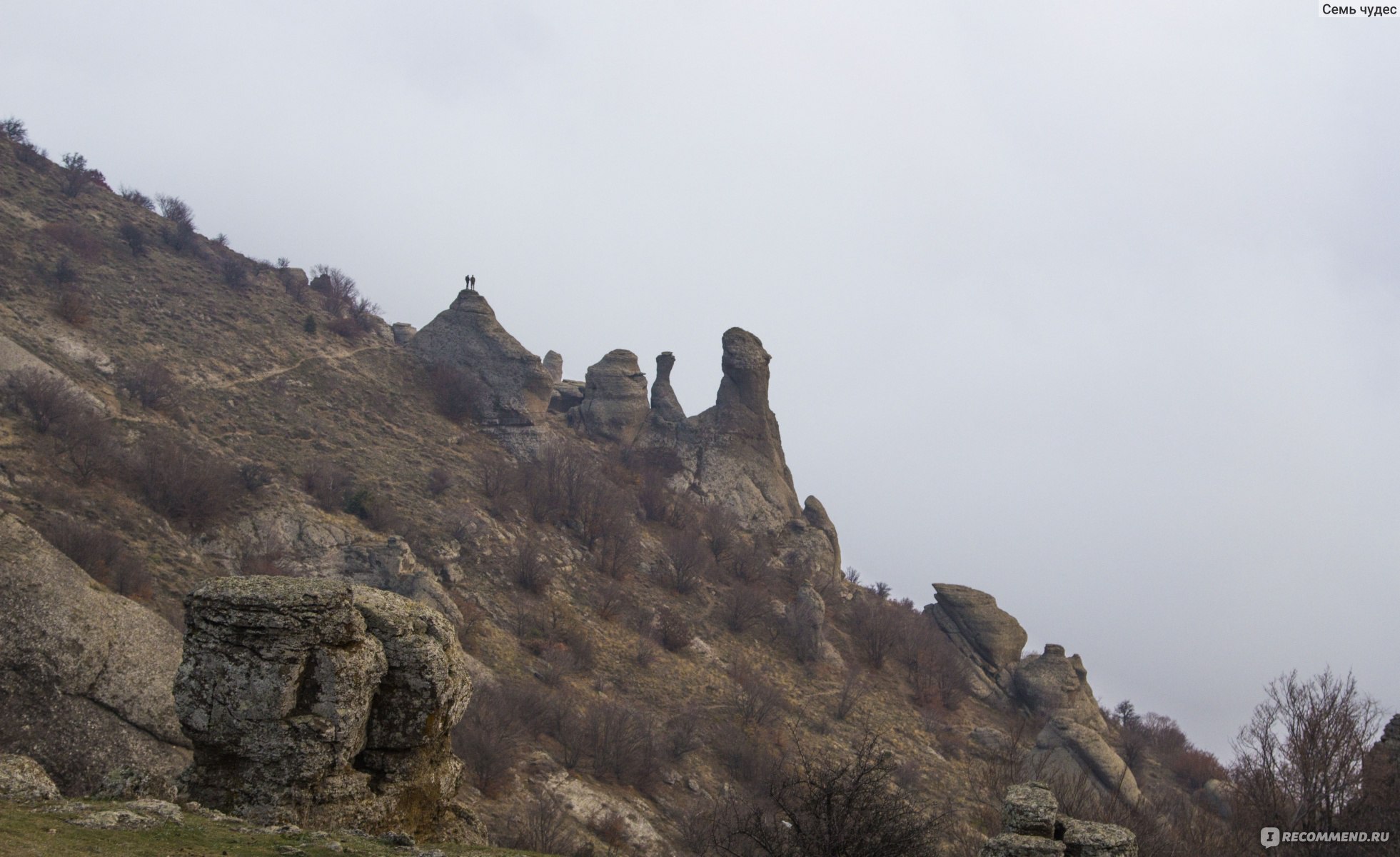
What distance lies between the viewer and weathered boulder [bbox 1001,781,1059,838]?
38.8 ft

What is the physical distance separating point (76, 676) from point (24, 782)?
18.6 ft

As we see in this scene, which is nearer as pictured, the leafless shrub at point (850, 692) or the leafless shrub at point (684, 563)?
the leafless shrub at point (850, 692)

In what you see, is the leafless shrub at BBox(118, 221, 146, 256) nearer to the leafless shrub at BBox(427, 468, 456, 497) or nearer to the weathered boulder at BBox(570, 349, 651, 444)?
the leafless shrub at BBox(427, 468, 456, 497)

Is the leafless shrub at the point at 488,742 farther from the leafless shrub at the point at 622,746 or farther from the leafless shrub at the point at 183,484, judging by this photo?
the leafless shrub at the point at 183,484

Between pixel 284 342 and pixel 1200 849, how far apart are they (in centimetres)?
4800

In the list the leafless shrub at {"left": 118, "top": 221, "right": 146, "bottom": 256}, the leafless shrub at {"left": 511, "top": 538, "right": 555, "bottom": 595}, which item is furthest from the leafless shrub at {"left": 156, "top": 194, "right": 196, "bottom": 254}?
the leafless shrub at {"left": 511, "top": 538, "right": 555, "bottom": 595}

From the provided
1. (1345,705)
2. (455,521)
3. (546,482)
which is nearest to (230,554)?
(455,521)

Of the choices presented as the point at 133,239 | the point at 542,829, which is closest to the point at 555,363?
the point at 133,239

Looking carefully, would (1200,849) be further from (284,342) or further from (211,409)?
(284,342)

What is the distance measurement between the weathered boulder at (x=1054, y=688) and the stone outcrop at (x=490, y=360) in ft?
103

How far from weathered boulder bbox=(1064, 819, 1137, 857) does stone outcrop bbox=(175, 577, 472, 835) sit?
340 inches

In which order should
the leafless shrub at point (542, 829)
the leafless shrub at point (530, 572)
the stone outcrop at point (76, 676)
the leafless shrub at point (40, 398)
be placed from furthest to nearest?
the leafless shrub at point (530, 572)
the leafless shrub at point (40, 398)
the leafless shrub at point (542, 829)
the stone outcrop at point (76, 676)

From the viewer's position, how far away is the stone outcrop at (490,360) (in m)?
55.1

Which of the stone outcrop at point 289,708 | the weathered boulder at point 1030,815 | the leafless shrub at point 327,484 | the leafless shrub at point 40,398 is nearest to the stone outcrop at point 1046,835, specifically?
the weathered boulder at point 1030,815
